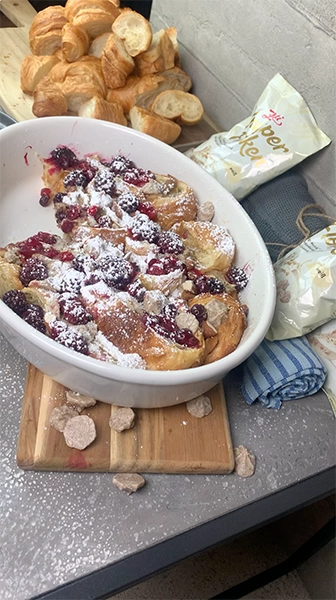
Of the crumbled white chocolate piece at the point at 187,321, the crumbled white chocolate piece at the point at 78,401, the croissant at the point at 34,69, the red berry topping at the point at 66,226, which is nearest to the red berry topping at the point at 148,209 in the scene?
the red berry topping at the point at 66,226

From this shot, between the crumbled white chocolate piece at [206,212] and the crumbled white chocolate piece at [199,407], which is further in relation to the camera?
the crumbled white chocolate piece at [206,212]

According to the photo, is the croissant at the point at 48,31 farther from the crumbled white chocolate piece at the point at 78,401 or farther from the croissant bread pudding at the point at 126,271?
the crumbled white chocolate piece at the point at 78,401

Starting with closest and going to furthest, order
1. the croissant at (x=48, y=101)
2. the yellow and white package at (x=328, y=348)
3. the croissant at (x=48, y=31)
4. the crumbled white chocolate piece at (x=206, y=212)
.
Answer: the yellow and white package at (x=328, y=348) → the crumbled white chocolate piece at (x=206, y=212) → the croissant at (x=48, y=101) → the croissant at (x=48, y=31)

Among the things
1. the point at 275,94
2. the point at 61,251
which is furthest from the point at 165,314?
the point at 275,94

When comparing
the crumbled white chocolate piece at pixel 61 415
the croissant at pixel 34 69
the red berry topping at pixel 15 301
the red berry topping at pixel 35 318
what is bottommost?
the croissant at pixel 34 69

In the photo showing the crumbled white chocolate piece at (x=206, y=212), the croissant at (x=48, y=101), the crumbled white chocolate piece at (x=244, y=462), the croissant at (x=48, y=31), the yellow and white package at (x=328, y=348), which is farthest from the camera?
the croissant at (x=48, y=31)

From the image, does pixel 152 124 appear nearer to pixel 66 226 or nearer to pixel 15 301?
pixel 66 226

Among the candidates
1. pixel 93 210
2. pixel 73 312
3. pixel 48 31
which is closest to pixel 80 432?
pixel 73 312
